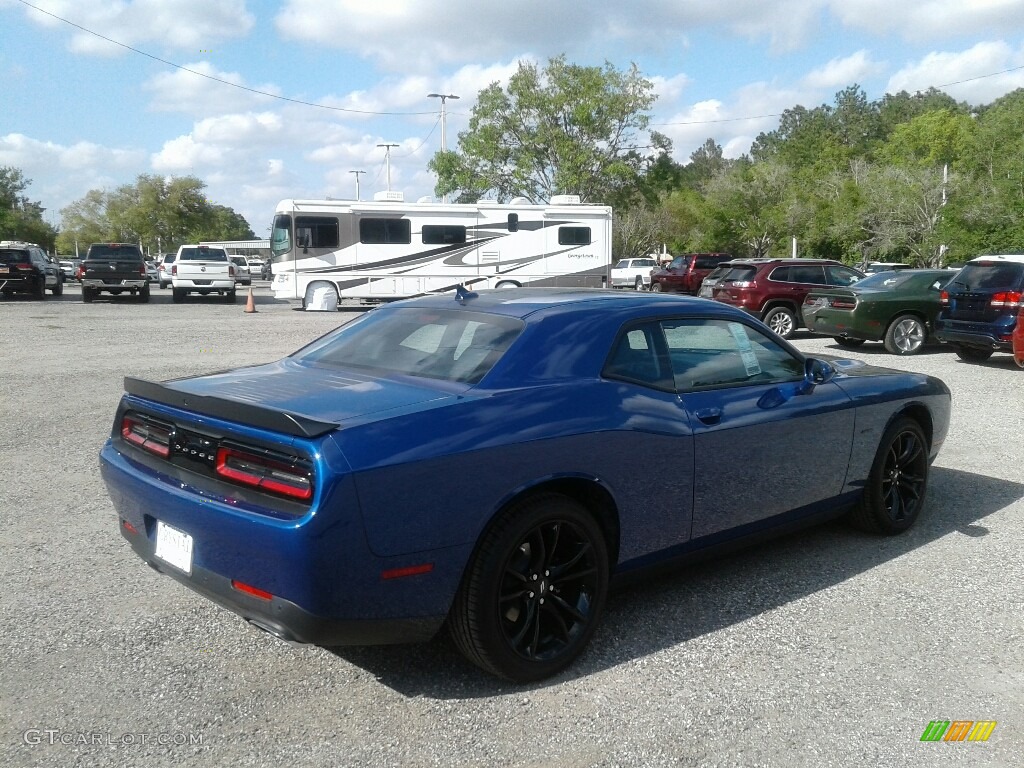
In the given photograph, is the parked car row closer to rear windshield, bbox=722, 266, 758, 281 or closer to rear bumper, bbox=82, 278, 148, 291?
rear windshield, bbox=722, 266, 758, 281

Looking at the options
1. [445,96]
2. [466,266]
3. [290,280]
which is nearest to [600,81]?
[445,96]

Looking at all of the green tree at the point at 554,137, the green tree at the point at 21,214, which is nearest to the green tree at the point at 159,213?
the green tree at the point at 21,214

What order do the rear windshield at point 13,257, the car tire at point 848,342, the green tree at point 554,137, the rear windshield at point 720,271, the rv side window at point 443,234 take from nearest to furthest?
the car tire at point 848,342
the rear windshield at point 720,271
the rv side window at point 443,234
the rear windshield at point 13,257
the green tree at point 554,137

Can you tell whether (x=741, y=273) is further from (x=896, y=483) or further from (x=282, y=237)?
(x=896, y=483)

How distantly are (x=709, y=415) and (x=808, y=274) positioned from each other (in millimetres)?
14518

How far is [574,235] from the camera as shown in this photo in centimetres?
2656

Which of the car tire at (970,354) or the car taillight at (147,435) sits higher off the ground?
the car taillight at (147,435)

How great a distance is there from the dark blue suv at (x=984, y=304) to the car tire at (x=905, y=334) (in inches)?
44.9

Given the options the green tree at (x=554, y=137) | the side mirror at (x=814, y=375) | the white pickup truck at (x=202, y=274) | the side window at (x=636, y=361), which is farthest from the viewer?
the green tree at (x=554, y=137)

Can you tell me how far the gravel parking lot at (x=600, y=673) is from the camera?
305 centimetres

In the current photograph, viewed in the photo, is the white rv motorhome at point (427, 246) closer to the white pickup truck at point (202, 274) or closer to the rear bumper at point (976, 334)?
the white pickup truck at point (202, 274)

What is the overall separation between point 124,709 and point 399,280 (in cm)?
2237

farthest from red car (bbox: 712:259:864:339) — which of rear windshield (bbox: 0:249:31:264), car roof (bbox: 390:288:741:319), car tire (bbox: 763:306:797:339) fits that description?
rear windshield (bbox: 0:249:31:264)

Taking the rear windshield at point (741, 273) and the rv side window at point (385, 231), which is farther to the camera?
the rv side window at point (385, 231)
